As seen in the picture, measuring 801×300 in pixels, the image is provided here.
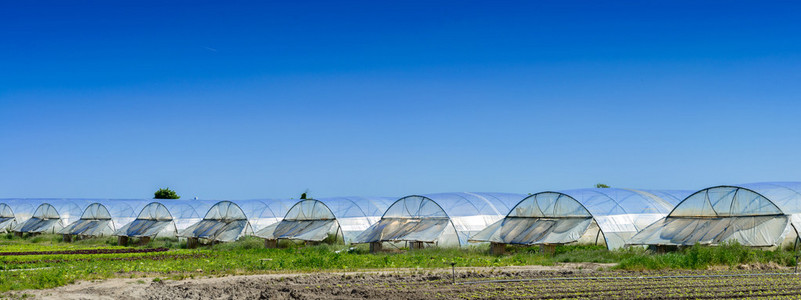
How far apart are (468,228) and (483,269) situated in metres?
11.0

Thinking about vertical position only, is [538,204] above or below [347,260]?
above

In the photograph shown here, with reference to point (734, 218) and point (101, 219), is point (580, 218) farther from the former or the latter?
point (101, 219)

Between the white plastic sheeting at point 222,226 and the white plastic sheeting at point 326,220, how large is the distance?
2.32m

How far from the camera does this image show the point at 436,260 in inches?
992

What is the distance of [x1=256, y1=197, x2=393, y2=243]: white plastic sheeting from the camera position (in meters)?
37.0

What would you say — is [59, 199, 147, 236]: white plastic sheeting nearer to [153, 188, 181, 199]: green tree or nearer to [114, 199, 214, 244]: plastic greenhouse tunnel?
[114, 199, 214, 244]: plastic greenhouse tunnel

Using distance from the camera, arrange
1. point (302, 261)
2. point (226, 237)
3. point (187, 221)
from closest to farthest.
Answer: point (302, 261) → point (226, 237) → point (187, 221)

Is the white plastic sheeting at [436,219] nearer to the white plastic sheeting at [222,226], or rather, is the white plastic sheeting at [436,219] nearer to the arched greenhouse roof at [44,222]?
the white plastic sheeting at [222,226]

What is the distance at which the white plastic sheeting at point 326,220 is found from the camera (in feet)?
121

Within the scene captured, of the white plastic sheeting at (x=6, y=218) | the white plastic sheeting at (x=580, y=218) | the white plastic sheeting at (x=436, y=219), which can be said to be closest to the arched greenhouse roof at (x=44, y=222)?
the white plastic sheeting at (x=6, y=218)

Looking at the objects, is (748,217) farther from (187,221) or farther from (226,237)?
(187,221)

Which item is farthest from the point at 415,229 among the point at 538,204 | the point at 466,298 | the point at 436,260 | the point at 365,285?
the point at 466,298

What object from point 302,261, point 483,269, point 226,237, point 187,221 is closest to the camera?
point 483,269

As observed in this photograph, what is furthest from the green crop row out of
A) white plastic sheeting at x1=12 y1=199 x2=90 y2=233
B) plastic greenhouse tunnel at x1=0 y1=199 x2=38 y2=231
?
plastic greenhouse tunnel at x1=0 y1=199 x2=38 y2=231
